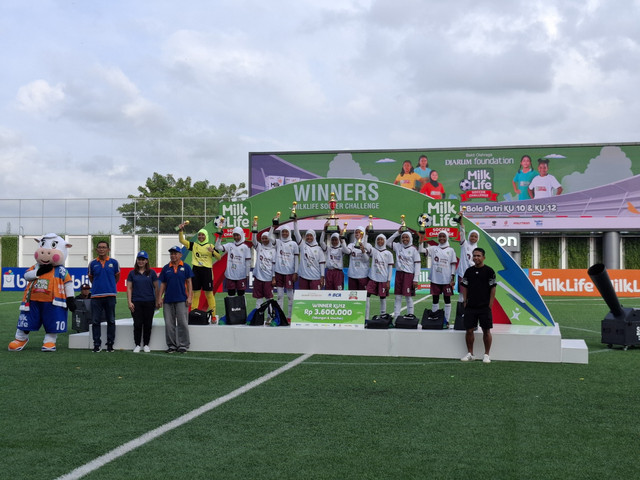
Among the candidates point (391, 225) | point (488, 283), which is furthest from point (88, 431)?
point (391, 225)

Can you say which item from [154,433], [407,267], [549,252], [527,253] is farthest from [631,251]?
[154,433]

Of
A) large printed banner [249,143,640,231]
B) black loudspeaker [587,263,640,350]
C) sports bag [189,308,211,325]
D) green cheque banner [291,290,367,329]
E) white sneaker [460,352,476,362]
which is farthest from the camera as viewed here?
large printed banner [249,143,640,231]

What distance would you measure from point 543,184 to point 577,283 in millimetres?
7211

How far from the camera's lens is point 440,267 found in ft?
44.5

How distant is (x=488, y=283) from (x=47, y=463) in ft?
23.6

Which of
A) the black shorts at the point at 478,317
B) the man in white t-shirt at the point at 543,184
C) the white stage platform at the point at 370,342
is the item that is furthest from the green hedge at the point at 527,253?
the black shorts at the point at 478,317

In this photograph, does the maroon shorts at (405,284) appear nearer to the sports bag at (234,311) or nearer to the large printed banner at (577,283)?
the sports bag at (234,311)

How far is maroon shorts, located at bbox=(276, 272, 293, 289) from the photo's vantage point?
46.9ft

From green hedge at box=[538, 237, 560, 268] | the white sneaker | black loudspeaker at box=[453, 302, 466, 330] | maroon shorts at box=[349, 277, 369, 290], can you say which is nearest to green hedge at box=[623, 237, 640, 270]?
green hedge at box=[538, 237, 560, 268]

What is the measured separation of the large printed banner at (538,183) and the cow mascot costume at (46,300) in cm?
2347

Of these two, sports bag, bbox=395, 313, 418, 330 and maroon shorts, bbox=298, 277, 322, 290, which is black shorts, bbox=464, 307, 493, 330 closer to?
sports bag, bbox=395, 313, 418, 330

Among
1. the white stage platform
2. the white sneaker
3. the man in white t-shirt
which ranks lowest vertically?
the white sneaker

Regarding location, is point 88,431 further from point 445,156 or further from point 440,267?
point 445,156

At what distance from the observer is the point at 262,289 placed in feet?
46.6
